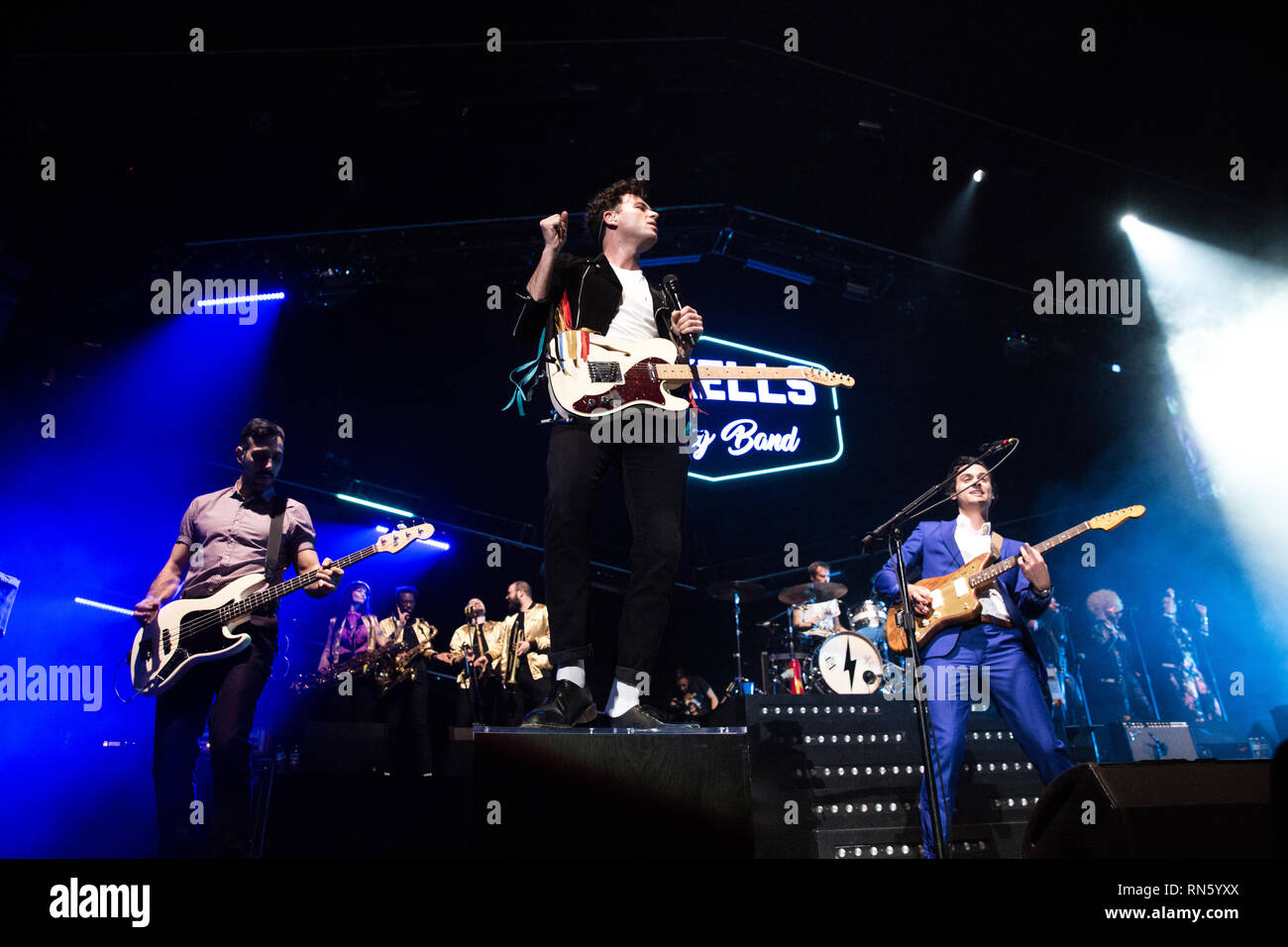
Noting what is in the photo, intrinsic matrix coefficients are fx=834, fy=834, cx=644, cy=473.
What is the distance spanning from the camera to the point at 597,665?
41.5ft

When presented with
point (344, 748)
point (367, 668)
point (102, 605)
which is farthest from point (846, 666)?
point (102, 605)

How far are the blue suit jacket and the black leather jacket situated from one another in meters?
2.47

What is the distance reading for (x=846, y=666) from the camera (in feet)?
26.7

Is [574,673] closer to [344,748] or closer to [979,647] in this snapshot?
[979,647]

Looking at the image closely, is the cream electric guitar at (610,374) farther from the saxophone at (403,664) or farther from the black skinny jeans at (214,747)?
the saxophone at (403,664)

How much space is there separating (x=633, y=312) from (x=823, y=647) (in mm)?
5522

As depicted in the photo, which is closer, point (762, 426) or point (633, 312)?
point (633, 312)

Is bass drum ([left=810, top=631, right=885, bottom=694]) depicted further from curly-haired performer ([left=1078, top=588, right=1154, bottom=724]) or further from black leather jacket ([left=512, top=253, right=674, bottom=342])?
black leather jacket ([left=512, top=253, right=674, bottom=342])

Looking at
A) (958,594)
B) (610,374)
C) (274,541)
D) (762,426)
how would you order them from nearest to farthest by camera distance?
(610,374) < (274,541) < (958,594) < (762,426)

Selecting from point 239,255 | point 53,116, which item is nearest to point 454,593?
point 239,255

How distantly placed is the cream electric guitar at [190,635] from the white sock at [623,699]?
1945 mm

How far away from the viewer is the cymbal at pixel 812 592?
30.6 ft

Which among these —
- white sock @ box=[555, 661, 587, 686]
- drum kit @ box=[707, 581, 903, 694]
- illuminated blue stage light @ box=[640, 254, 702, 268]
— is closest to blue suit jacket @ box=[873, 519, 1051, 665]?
drum kit @ box=[707, 581, 903, 694]

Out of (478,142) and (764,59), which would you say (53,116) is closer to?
(478,142)
